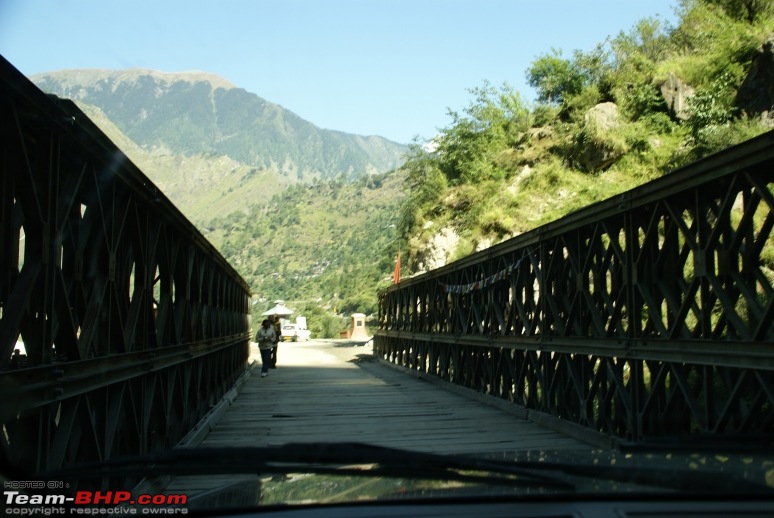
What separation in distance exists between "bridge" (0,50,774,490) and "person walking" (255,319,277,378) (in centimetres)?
780

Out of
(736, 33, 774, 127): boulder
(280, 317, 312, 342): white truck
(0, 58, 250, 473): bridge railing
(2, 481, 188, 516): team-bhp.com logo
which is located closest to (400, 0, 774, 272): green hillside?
(736, 33, 774, 127): boulder

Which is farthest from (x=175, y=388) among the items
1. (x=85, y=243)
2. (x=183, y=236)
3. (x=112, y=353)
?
(x=85, y=243)

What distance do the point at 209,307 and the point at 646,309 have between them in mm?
6289

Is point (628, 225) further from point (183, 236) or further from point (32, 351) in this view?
point (32, 351)

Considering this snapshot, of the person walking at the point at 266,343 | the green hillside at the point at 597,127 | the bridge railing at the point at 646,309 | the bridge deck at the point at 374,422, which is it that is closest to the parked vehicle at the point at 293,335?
the green hillside at the point at 597,127

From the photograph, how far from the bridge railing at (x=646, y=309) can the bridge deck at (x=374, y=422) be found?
557 millimetres

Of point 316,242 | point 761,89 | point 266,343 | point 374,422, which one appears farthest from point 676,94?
point 316,242

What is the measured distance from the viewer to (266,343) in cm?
2194

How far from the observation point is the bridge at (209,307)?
4.18m

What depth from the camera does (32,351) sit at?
422cm

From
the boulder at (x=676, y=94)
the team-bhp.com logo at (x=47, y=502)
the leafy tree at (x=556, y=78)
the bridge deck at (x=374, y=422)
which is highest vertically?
the leafy tree at (x=556, y=78)

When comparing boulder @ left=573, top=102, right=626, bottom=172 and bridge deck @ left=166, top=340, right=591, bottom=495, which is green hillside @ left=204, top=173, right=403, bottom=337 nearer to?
boulder @ left=573, top=102, right=626, bottom=172

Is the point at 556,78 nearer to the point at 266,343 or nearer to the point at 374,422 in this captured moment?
the point at 266,343

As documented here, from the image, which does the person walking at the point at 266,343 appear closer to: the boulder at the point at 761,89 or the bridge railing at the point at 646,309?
the bridge railing at the point at 646,309
